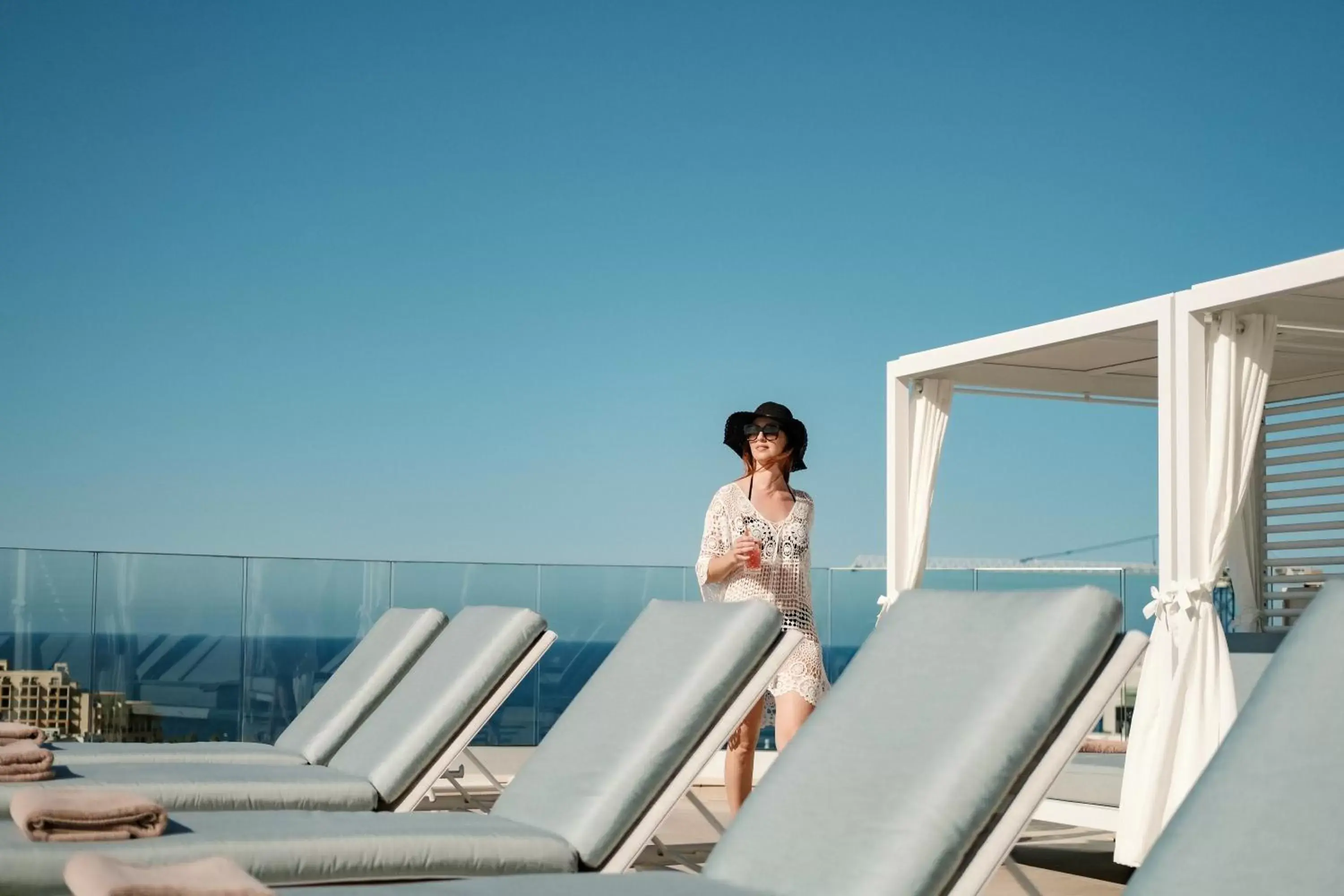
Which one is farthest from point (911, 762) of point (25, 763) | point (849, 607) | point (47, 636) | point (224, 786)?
point (849, 607)

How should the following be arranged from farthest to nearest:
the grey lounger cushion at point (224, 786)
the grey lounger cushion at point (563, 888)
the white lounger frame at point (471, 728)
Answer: the white lounger frame at point (471, 728), the grey lounger cushion at point (224, 786), the grey lounger cushion at point (563, 888)

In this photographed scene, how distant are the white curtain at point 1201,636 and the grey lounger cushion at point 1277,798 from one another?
3.44 meters

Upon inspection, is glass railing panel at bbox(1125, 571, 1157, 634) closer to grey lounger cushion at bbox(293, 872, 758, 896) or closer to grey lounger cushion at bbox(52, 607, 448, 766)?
grey lounger cushion at bbox(52, 607, 448, 766)

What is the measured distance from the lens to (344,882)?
2820 mm

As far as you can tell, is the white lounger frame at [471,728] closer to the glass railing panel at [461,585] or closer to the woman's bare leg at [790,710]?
the woman's bare leg at [790,710]

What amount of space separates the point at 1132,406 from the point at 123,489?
110ft

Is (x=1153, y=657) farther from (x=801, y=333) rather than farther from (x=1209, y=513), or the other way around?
(x=801, y=333)

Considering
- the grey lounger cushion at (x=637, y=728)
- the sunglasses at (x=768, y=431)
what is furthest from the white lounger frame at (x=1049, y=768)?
the sunglasses at (x=768, y=431)

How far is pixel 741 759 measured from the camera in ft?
15.8

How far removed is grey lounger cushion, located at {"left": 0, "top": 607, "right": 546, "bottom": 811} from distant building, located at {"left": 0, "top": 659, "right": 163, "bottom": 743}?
11.2 feet

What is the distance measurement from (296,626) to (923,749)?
6556mm

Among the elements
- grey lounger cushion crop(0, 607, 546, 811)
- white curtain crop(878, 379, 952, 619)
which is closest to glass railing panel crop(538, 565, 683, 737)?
white curtain crop(878, 379, 952, 619)

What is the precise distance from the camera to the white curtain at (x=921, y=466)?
293 inches

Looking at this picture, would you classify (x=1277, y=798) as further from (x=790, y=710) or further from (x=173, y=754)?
(x=173, y=754)
